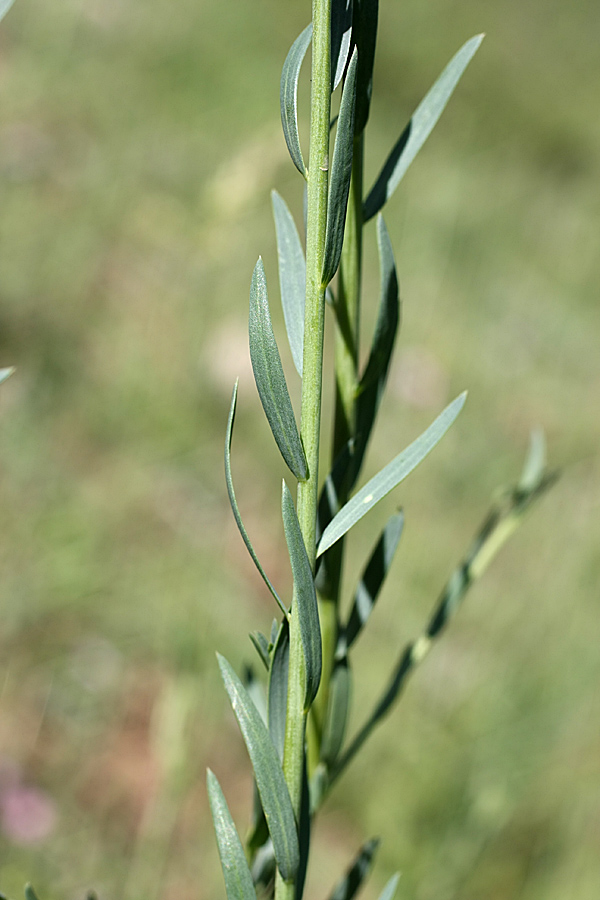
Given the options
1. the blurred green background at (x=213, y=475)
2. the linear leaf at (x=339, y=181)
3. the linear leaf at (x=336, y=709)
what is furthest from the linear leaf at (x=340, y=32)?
the blurred green background at (x=213, y=475)

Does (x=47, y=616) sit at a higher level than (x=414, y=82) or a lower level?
lower

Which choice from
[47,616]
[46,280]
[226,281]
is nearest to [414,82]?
[226,281]

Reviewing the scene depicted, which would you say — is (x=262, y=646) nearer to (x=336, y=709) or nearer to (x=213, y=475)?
(x=336, y=709)

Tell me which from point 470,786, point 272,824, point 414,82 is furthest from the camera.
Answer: point 414,82

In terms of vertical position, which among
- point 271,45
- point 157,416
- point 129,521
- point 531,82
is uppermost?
point 271,45

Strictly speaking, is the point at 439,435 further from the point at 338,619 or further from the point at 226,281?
the point at 226,281

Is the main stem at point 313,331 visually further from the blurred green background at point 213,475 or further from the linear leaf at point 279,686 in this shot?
the blurred green background at point 213,475

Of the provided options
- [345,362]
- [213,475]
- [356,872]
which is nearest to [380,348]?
[345,362]
